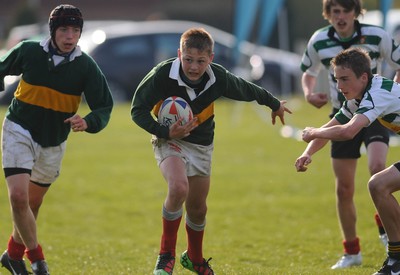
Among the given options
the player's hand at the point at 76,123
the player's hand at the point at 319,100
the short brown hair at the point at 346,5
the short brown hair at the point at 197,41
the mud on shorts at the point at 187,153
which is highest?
the short brown hair at the point at 346,5

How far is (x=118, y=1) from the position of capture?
52.5 meters

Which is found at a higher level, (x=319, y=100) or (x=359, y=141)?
(x=319, y=100)

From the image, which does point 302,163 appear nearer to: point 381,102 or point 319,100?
point 381,102

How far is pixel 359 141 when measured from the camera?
8.54 meters

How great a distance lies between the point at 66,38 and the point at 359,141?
2.95m

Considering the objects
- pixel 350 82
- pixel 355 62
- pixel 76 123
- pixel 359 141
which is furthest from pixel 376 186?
pixel 76 123

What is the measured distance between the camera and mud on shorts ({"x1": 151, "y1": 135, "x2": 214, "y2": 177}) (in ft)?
23.9

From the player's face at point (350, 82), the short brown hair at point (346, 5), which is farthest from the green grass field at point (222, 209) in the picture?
the short brown hair at point (346, 5)

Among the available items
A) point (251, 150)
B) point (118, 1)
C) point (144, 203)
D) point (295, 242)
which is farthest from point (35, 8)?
point (295, 242)

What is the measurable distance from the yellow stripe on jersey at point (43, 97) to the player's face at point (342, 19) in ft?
8.35

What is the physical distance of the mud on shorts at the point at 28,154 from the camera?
7131mm

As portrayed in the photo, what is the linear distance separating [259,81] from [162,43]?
9.43 feet

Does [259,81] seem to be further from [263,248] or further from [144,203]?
[263,248]

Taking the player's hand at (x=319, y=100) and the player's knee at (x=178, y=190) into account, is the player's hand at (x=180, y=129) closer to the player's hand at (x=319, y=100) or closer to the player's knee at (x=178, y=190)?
the player's knee at (x=178, y=190)
